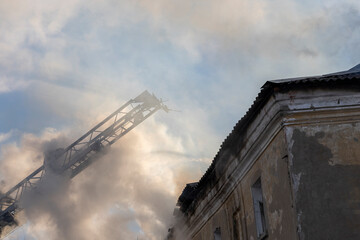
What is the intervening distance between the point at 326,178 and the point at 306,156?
26.5 inches

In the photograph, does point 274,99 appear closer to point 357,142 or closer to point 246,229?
point 357,142

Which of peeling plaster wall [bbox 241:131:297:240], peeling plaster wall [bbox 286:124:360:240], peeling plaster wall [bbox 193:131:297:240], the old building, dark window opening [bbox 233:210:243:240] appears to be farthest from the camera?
dark window opening [bbox 233:210:243:240]

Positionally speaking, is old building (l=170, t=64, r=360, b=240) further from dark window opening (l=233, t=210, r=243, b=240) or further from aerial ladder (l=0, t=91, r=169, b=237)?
aerial ladder (l=0, t=91, r=169, b=237)

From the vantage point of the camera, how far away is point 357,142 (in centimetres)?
1120

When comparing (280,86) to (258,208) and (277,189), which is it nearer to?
(277,189)

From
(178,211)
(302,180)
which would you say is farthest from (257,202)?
(178,211)

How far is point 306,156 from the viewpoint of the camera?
11.1 m

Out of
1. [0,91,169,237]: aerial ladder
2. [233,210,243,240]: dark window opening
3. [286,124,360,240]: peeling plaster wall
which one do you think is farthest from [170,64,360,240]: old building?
[0,91,169,237]: aerial ladder

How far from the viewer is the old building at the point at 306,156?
10.5 metres

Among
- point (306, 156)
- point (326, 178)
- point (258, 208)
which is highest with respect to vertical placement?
point (306, 156)

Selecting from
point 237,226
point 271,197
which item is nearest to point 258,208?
point 271,197

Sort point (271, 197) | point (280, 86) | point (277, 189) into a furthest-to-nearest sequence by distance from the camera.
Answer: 1. point (271, 197)
2. point (277, 189)
3. point (280, 86)

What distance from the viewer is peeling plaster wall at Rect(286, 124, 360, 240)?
10391mm

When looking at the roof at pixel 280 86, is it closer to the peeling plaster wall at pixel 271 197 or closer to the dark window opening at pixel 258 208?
the peeling plaster wall at pixel 271 197
